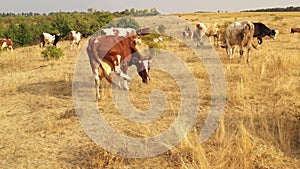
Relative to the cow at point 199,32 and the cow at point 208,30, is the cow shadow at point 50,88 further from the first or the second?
the cow at point 208,30

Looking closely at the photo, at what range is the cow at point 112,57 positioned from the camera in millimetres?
7379

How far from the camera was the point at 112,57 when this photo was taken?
294 inches

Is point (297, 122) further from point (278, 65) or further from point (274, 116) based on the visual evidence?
point (278, 65)

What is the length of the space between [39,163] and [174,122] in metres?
2.49

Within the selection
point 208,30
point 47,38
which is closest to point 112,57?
point 208,30

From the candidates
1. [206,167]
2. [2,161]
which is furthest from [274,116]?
[2,161]

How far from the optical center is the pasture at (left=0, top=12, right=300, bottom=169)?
421cm

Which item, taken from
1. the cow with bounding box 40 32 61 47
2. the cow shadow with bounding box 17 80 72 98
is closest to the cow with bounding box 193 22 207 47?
the cow with bounding box 40 32 61 47

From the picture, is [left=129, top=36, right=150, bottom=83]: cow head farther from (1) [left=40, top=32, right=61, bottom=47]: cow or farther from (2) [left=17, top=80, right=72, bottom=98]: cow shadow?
(1) [left=40, top=32, right=61, bottom=47]: cow

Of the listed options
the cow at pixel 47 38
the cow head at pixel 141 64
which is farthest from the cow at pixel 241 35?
the cow at pixel 47 38

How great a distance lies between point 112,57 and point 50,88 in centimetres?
266

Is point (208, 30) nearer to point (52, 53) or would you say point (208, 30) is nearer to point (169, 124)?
point (52, 53)

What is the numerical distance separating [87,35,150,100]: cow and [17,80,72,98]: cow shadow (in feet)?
4.27

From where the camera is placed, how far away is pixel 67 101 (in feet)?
24.6
